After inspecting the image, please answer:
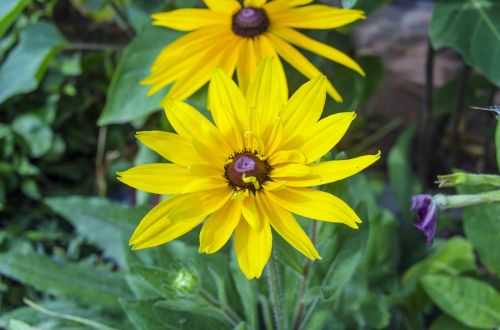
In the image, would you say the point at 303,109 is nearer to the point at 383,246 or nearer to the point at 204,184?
the point at 204,184

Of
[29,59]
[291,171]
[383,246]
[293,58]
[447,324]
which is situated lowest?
[447,324]

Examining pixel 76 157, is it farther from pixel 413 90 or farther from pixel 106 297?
pixel 413 90

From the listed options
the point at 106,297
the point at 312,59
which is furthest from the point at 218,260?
the point at 312,59

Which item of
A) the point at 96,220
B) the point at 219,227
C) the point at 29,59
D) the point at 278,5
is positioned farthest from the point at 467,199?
the point at 29,59

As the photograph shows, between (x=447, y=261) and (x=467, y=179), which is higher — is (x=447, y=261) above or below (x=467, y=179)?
below

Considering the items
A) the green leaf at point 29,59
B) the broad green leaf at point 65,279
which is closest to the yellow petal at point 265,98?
the broad green leaf at point 65,279

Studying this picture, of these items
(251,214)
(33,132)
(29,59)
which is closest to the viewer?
(251,214)

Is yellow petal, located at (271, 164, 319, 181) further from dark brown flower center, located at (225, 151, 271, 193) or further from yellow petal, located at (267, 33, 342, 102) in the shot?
yellow petal, located at (267, 33, 342, 102)
